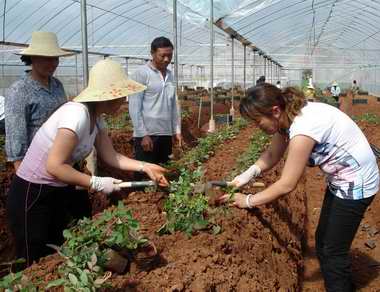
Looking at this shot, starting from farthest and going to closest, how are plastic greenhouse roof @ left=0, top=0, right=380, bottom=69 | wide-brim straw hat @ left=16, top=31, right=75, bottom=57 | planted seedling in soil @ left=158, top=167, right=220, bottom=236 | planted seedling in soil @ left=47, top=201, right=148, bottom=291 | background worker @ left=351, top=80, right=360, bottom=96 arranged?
1. background worker @ left=351, top=80, right=360, bottom=96
2. plastic greenhouse roof @ left=0, top=0, right=380, bottom=69
3. wide-brim straw hat @ left=16, top=31, right=75, bottom=57
4. planted seedling in soil @ left=158, top=167, right=220, bottom=236
5. planted seedling in soil @ left=47, top=201, right=148, bottom=291

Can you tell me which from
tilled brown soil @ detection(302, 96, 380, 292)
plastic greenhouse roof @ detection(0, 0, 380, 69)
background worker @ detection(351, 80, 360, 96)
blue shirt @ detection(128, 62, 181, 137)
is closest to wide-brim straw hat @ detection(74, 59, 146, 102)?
blue shirt @ detection(128, 62, 181, 137)

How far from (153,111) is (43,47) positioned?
5.83ft

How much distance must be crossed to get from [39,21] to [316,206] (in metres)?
14.8

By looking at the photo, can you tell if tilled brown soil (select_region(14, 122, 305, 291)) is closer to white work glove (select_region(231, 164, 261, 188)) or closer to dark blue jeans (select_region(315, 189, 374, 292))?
white work glove (select_region(231, 164, 261, 188))

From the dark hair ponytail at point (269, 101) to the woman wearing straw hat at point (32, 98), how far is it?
1.42m

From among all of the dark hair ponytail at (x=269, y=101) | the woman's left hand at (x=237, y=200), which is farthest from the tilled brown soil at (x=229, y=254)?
the dark hair ponytail at (x=269, y=101)

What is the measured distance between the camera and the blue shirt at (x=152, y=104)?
5.18 meters

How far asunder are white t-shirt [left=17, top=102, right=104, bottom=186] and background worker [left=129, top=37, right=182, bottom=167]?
194 centimetres

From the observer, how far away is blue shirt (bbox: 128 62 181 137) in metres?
5.18

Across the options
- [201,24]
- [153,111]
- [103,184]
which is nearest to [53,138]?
[103,184]

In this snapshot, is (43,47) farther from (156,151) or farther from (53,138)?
(156,151)

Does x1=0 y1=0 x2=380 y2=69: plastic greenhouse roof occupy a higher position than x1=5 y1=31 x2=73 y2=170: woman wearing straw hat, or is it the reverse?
x1=0 y1=0 x2=380 y2=69: plastic greenhouse roof

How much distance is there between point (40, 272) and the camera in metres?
2.53

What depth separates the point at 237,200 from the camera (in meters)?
3.50
